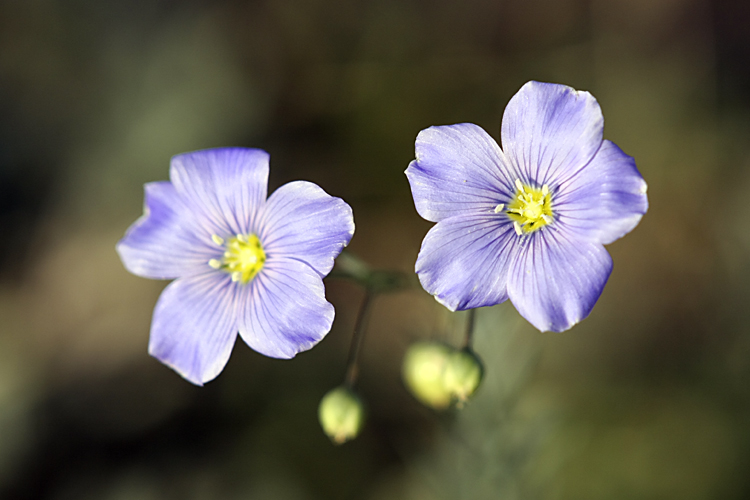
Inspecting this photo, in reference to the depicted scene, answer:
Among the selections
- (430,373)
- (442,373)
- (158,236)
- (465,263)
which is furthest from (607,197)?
(158,236)

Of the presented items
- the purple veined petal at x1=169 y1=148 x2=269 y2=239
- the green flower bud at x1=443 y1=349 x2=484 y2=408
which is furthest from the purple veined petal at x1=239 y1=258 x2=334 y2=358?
the green flower bud at x1=443 y1=349 x2=484 y2=408

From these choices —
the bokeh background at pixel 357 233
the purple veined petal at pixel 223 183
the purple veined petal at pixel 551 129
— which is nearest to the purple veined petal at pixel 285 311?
the purple veined petal at pixel 223 183

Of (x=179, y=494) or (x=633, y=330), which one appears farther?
(x=633, y=330)

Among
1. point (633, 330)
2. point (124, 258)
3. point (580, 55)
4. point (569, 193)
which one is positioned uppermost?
point (580, 55)

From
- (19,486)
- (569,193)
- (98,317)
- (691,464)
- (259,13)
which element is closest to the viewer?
(569,193)

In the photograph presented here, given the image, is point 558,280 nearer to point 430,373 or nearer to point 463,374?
point 463,374

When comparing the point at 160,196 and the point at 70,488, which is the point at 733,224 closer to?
the point at 160,196

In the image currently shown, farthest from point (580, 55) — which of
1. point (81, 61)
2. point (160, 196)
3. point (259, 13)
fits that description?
point (81, 61)
